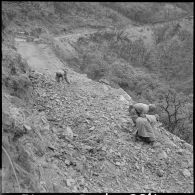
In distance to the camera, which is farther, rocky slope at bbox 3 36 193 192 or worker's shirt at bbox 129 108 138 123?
worker's shirt at bbox 129 108 138 123

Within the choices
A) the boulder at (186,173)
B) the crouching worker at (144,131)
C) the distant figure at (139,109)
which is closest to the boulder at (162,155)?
the crouching worker at (144,131)

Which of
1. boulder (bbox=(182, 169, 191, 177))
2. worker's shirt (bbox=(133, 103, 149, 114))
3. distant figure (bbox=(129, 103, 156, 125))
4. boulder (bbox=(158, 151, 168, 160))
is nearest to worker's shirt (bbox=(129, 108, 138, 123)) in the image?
distant figure (bbox=(129, 103, 156, 125))

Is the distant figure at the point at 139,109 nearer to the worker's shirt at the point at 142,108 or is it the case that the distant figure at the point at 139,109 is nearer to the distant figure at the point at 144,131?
the worker's shirt at the point at 142,108

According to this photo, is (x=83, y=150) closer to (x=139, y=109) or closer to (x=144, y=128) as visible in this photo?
(x=144, y=128)

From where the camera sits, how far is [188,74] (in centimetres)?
2080

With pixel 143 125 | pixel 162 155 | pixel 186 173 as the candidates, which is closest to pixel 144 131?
pixel 143 125

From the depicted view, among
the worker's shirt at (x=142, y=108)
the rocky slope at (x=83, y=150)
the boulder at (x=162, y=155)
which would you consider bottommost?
the boulder at (x=162, y=155)

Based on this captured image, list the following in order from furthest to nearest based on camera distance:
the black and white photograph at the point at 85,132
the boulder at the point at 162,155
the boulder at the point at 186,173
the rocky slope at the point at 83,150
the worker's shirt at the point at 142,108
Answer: the worker's shirt at the point at 142,108
the boulder at the point at 162,155
the boulder at the point at 186,173
the black and white photograph at the point at 85,132
the rocky slope at the point at 83,150

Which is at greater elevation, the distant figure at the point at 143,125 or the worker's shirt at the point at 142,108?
the worker's shirt at the point at 142,108

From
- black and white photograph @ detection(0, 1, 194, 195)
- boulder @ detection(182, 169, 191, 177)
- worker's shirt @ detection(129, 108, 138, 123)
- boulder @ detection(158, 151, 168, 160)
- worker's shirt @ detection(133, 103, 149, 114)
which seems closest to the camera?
black and white photograph @ detection(0, 1, 194, 195)

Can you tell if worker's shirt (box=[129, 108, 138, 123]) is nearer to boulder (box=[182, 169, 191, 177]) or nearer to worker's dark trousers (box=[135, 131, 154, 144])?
worker's dark trousers (box=[135, 131, 154, 144])

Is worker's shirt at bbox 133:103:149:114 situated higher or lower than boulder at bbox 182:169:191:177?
higher

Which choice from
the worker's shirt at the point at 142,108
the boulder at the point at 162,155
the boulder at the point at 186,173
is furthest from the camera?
the worker's shirt at the point at 142,108

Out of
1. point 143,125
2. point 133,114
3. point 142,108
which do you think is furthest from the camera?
point 133,114
